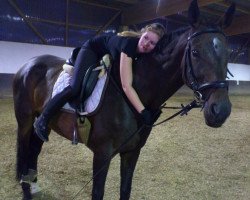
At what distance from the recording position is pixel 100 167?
189cm

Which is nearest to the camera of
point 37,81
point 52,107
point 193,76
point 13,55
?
point 193,76

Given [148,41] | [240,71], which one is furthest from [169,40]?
[240,71]

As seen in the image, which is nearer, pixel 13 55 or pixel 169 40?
pixel 169 40

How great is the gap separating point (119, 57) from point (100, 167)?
74 centimetres

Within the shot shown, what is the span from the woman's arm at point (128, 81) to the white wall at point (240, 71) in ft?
37.3

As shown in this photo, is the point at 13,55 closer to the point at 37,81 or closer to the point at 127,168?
the point at 37,81

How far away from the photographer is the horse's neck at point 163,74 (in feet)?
5.81

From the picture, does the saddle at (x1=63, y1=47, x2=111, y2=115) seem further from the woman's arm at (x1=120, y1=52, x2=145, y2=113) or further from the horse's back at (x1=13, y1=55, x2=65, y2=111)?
the horse's back at (x1=13, y1=55, x2=65, y2=111)

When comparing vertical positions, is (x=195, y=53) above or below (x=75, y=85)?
above

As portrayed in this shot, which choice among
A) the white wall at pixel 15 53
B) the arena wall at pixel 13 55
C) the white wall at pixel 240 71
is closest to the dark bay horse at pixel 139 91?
the arena wall at pixel 13 55

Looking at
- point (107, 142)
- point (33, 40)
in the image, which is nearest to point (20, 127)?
point (107, 142)

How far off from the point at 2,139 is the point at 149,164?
218 cm

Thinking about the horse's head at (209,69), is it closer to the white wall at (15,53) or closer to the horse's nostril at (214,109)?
the horse's nostril at (214,109)

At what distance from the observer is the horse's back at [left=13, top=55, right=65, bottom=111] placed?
8.07 feet
